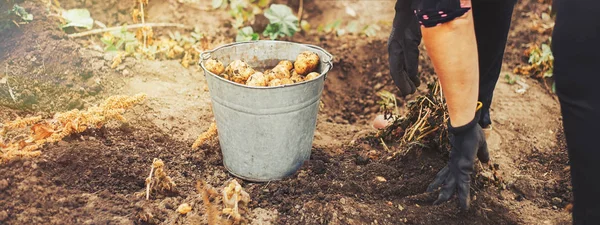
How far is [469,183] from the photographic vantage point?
2508 mm

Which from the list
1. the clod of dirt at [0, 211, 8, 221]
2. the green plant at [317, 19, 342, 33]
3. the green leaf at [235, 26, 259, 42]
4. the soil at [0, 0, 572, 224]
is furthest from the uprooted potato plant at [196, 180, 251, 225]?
the green plant at [317, 19, 342, 33]

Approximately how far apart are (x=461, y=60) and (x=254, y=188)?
123 centimetres

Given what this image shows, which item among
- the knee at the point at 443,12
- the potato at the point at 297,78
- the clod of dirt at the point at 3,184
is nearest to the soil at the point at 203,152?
the clod of dirt at the point at 3,184

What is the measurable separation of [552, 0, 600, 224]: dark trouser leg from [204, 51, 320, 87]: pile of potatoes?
113 cm

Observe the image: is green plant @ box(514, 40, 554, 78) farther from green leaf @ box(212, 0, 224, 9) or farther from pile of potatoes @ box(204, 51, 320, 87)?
green leaf @ box(212, 0, 224, 9)

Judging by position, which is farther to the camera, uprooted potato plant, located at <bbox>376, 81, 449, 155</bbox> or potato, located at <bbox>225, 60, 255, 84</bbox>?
uprooted potato plant, located at <bbox>376, 81, 449, 155</bbox>

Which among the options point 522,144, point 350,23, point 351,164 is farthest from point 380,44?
point 351,164

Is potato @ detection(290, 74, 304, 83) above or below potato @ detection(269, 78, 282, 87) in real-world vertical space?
below

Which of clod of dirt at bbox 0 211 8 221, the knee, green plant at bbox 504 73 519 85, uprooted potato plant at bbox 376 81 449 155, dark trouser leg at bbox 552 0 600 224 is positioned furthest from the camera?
green plant at bbox 504 73 519 85

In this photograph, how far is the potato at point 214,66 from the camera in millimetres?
2605

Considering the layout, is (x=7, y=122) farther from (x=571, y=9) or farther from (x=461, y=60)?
(x=571, y=9)

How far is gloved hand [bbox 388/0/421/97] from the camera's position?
8.83 feet

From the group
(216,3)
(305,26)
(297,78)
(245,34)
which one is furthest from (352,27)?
(297,78)

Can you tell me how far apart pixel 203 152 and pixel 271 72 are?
2.24 ft
